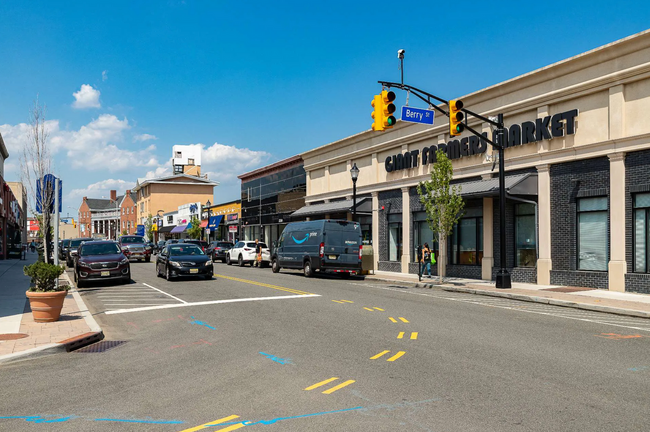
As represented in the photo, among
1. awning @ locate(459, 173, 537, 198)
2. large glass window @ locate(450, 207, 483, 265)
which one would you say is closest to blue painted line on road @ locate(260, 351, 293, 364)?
awning @ locate(459, 173, 537, 198)

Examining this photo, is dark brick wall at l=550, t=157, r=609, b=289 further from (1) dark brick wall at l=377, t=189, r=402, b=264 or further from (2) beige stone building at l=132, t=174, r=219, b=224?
(2) beige stone building at l=132, t=174, r=219, b=224

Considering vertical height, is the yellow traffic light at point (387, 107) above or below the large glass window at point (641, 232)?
above

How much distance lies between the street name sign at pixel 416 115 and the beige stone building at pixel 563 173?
4683 mm

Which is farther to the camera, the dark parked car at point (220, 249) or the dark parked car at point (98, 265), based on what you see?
the dark parked car at point (220, 249)

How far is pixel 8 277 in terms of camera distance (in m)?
24.1

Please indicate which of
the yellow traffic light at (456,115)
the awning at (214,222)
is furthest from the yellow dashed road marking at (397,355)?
the awning at (214,222)

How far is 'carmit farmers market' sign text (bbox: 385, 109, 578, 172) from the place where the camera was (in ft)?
66.1

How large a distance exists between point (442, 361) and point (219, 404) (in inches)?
139

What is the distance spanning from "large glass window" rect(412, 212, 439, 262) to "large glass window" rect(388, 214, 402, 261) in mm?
1393

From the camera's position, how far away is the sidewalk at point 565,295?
559 inches

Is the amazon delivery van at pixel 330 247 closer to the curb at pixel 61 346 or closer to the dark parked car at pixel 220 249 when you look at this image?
the curb at pixel 61 346

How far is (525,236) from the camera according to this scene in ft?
71.5

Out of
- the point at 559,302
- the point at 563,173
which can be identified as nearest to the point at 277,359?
the point at 559,302

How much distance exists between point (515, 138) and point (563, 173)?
2789mm
